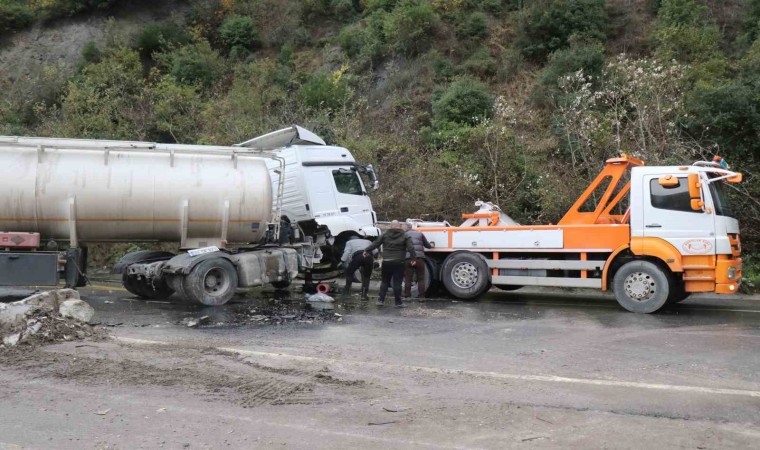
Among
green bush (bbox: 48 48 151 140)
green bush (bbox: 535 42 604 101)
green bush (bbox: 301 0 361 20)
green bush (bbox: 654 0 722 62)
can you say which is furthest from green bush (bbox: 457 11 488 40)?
green bush (bbox: 48 48 151 140)

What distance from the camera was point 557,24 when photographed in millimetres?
26641

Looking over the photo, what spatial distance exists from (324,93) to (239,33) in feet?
35.7

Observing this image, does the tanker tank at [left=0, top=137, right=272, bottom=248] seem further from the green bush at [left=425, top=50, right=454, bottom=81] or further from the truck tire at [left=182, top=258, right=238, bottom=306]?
the green bush at [left=425, top=50, right=454, bottom=81]

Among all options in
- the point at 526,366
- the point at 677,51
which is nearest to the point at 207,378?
the point at 526,366

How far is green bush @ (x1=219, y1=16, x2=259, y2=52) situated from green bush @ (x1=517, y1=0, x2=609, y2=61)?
1541cm

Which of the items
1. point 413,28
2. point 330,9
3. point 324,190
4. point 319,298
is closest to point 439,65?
point 413,28

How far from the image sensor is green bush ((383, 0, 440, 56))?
29.6 m

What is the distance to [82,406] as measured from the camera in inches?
232

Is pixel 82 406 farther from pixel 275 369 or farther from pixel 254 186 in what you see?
pixel 254 186

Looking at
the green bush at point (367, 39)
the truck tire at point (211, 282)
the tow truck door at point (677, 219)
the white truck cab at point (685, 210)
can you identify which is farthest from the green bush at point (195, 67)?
the tow truck door at point (677, 219)

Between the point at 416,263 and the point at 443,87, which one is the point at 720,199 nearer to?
the point at 416,263

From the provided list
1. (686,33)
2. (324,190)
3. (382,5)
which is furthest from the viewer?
(382,5)

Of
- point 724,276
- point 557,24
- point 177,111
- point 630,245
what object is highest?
point 557,24

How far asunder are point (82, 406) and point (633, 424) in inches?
179
